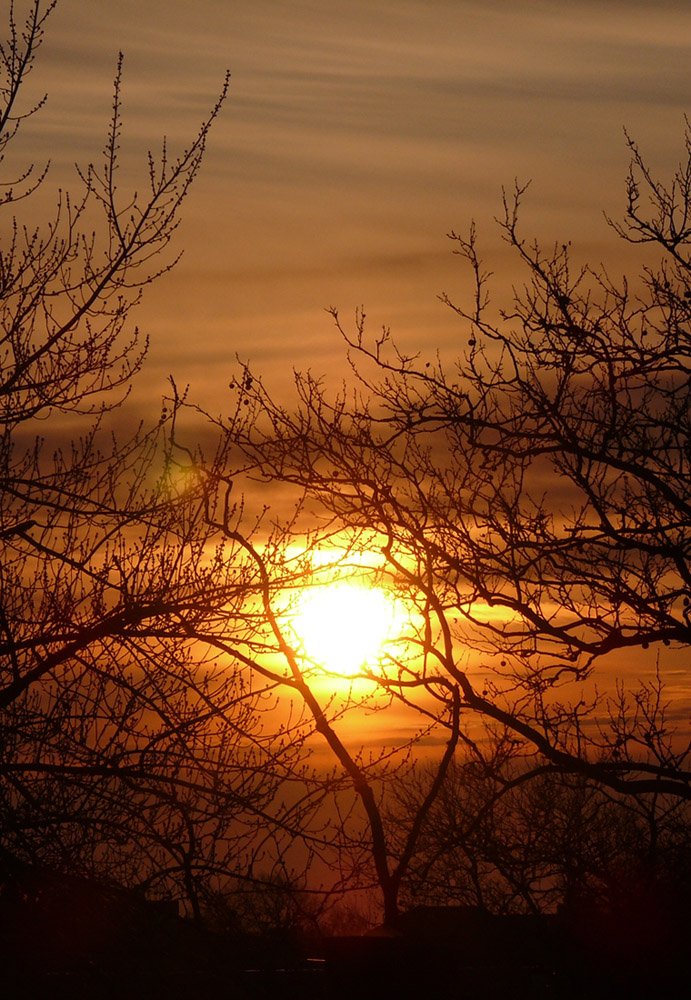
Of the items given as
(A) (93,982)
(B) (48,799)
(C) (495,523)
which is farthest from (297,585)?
(A) (93,982)

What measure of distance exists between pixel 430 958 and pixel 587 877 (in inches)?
197

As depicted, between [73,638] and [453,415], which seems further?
[453,415]

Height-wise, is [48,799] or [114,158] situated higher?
[114,158]

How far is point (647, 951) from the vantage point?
30.4ft

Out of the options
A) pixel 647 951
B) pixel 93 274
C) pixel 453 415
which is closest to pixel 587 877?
pixel 647 951

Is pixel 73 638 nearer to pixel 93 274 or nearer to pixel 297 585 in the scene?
pixel 297 585

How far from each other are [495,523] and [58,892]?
14.9 ft

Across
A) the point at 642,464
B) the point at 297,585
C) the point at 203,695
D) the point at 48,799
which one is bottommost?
the point at 48,799

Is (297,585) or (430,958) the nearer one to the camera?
(430,958)

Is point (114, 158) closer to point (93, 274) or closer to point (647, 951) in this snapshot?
point (93, 274)

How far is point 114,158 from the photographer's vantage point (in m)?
9.19

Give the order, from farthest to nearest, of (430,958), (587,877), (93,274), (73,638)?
(587,877) < (93,274) < (73,638) < (430,958)

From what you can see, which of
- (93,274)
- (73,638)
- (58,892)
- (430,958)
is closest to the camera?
(430,958)

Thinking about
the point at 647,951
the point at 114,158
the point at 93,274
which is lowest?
the point at 647,951
